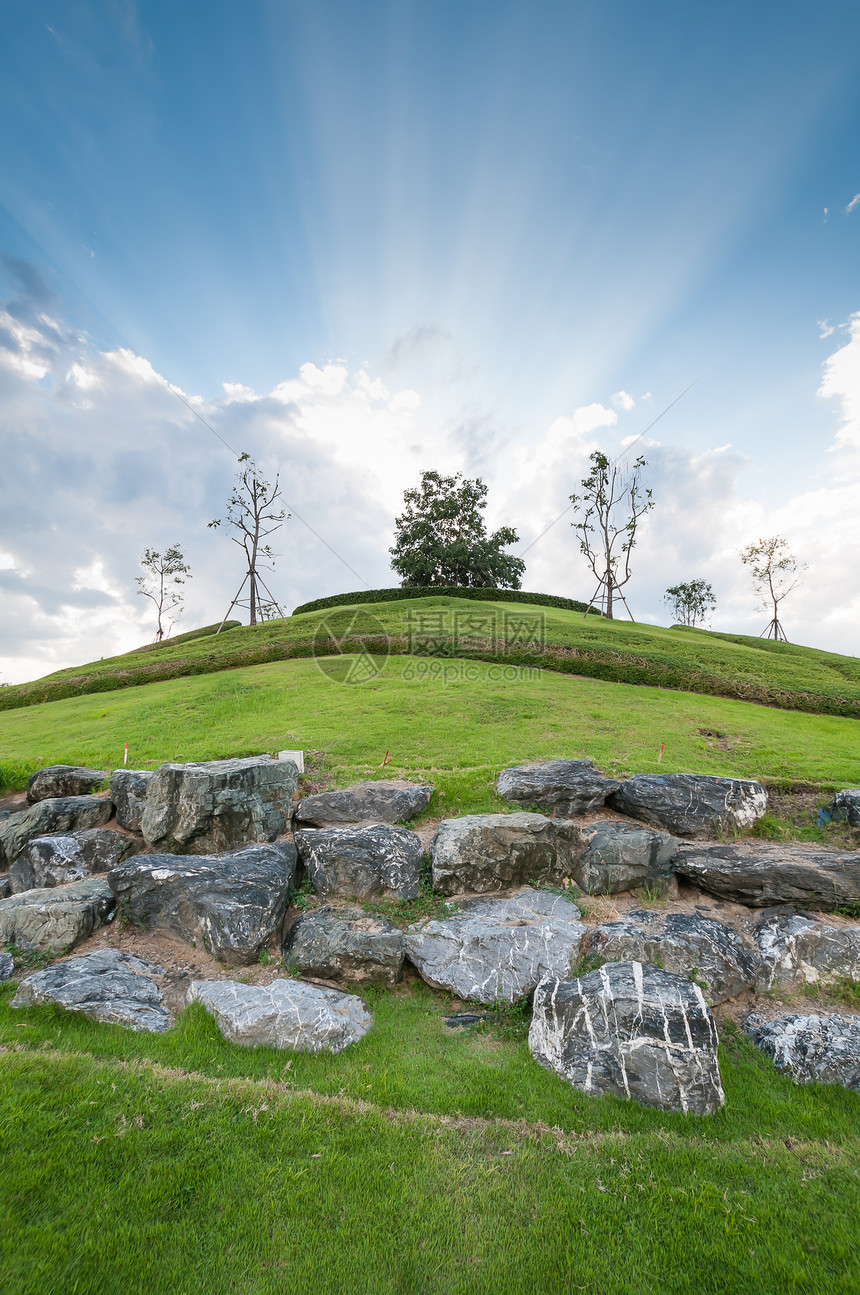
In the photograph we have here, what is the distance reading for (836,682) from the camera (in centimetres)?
2211

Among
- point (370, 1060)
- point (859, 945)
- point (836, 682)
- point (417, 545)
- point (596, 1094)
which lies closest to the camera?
point (596, 1094)

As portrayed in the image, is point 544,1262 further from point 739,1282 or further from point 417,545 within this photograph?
point 417,545

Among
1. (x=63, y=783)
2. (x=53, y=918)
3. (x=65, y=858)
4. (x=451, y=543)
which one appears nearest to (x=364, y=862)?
(x=53, y=918)

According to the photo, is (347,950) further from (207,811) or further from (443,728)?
(443,728)

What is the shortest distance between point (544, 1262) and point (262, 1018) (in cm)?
329

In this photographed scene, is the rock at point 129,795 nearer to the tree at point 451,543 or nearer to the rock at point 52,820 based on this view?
the rock at point 52,820

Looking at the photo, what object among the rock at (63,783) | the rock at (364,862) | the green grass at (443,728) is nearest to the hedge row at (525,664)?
the green grass at (443,728)

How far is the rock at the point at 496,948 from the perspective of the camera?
6523mm

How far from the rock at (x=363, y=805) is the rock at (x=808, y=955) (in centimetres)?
552

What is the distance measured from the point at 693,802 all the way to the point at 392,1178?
7389 mm

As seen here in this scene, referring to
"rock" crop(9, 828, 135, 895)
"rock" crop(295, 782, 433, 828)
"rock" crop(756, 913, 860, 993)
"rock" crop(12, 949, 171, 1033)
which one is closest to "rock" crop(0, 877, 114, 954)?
"rock" crop(12, 949, 171, 1033)

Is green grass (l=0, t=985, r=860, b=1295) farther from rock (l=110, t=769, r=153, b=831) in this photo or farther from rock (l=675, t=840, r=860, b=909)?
rock (l=110, t=769, r=153, b=831)

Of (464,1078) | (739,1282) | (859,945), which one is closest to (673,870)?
(859,945)

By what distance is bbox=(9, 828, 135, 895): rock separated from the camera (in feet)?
29.5
